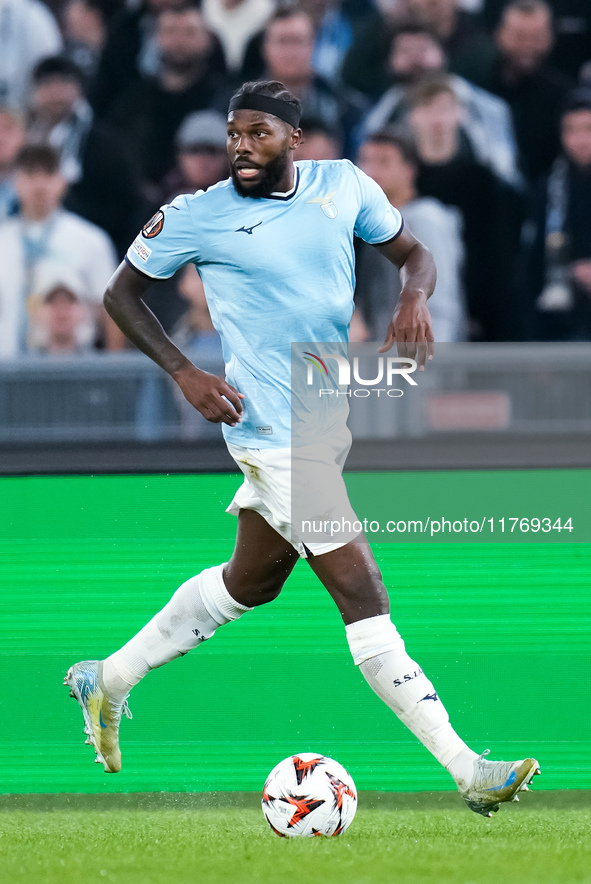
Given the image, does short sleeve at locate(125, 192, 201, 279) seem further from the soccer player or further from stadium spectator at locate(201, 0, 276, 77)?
stadium spectator at locate(201, 0, 276, 77)

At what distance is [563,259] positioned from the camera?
19.5ft

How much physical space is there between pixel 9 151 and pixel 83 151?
0.41 metres

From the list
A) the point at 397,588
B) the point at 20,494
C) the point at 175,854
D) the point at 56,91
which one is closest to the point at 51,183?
the point at 56,91

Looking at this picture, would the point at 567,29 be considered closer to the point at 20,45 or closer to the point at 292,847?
the point at 20,45

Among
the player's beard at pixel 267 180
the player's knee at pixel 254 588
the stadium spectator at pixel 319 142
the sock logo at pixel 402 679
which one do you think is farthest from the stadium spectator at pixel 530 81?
the sock logo at pixel 402 679

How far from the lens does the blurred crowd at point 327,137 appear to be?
230 inches

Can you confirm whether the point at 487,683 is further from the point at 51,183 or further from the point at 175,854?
the point at 51,183

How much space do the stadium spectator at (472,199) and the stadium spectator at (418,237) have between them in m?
0.06

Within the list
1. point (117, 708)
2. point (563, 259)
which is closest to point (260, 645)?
point (117, 708)

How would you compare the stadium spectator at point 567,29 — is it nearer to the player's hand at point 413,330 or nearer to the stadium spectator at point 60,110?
the stadium spectator at point 60,110

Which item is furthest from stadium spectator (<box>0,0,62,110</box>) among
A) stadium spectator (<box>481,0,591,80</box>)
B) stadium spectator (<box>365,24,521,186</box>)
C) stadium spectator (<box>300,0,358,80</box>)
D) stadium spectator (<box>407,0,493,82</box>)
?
stadium spectator (<box>481,0,591,80</box>)

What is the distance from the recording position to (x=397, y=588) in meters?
4.18

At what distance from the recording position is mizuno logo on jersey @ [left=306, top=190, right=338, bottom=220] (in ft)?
10.6

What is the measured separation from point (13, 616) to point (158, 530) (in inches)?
23.2
